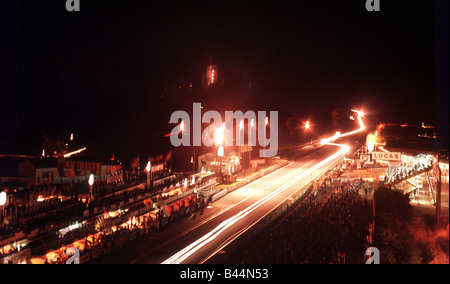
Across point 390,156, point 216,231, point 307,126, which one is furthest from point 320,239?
point 307,126

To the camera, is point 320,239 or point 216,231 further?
point 216,231

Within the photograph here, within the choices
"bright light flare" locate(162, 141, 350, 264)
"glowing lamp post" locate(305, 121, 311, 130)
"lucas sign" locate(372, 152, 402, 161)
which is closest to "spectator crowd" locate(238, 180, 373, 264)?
"bright light flare" locate(162, 141, 350, 264)

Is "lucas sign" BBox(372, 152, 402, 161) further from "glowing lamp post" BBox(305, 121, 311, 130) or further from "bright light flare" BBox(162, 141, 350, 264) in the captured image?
"glowing lamp post" BBox(305, 121, 311, 130)

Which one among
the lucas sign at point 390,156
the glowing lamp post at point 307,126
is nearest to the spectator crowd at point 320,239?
the lucas sign at point 390,156

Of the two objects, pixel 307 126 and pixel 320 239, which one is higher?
pixel 307 126

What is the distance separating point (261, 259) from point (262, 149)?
30.4 metres

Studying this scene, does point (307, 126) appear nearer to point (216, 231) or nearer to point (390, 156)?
point (390, 156)

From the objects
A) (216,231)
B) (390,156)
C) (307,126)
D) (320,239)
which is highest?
(307,126)

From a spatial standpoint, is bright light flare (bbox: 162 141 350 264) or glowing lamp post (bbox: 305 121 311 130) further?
glowing lamp post (bbox: 305 121 311 130)

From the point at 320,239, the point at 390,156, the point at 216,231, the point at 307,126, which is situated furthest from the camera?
the point at 307,126

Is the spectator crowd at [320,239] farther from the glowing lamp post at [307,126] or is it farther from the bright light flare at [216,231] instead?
Answer: the glowing lamp post at [307,126]
